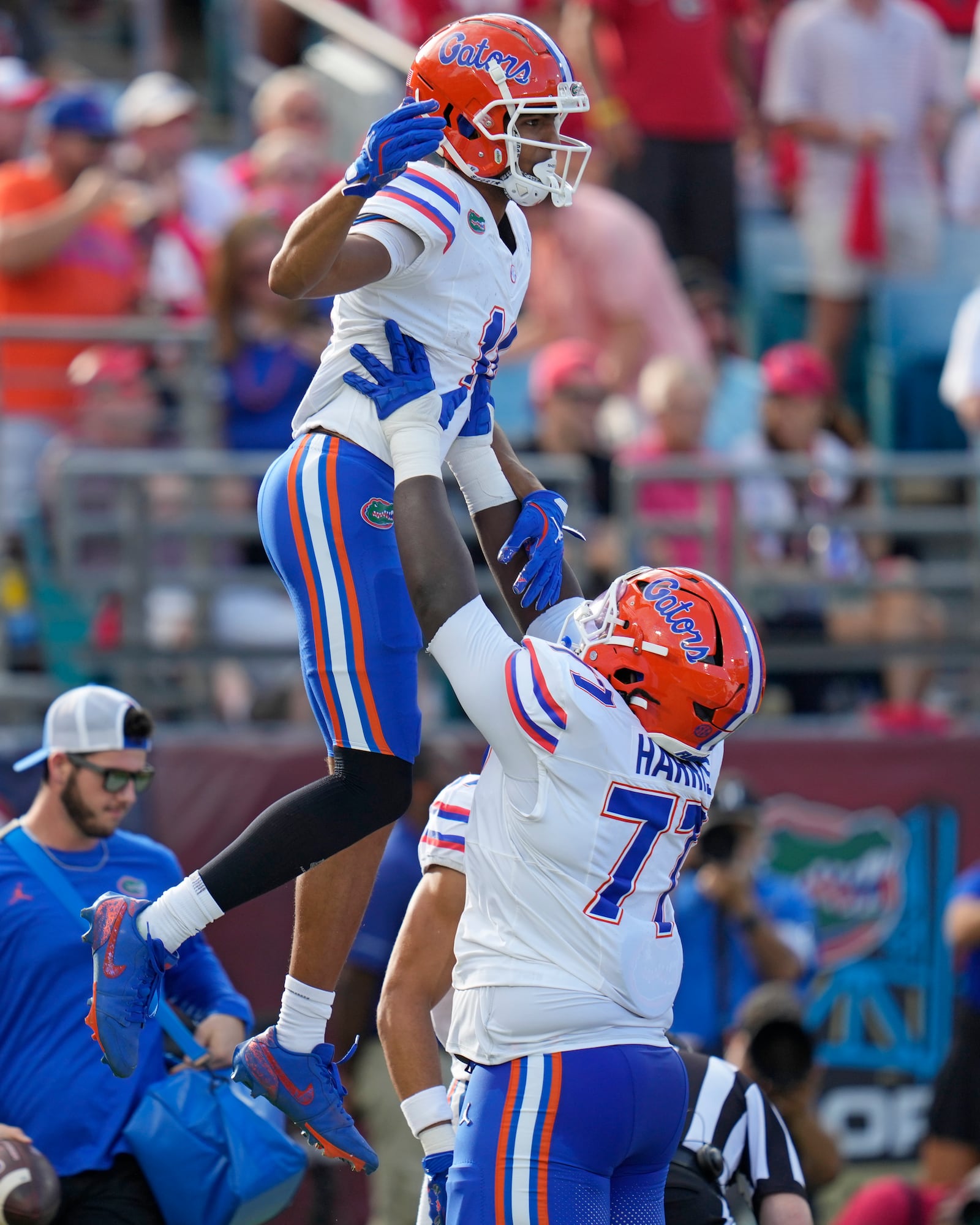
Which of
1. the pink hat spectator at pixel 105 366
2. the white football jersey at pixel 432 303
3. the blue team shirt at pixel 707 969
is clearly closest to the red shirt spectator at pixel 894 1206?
the blue team shirt at pixel 707 969

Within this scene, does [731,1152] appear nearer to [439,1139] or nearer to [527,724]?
[439,1139]

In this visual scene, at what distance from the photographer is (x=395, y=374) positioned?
13.3 ft

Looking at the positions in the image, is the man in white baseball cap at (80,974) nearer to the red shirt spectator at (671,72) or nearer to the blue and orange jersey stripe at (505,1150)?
the blue and orange jersey stripe at (505,1150)

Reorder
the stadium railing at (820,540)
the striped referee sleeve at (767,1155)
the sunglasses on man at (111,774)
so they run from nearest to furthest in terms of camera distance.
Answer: the striped referee sleeve at (767,1155), the sunglasses on man at (111,774), the stadium railing at (820,540)

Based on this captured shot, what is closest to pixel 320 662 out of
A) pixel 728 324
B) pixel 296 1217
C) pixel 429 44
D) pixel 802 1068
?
pixel 429 44

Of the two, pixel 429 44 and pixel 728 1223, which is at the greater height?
pixel 429 44

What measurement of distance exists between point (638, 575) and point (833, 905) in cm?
494

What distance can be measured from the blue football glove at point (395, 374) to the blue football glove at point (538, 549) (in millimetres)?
380

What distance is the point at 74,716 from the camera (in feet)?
16.5

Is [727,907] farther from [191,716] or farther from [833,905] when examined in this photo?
[191,716]

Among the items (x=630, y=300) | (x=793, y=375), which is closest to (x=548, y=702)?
(x=793, y=375)

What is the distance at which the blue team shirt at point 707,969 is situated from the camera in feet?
24.0

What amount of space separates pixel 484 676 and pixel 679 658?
37cm

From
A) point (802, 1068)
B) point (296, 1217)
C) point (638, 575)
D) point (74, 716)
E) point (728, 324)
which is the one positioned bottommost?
point (296, 1217)
